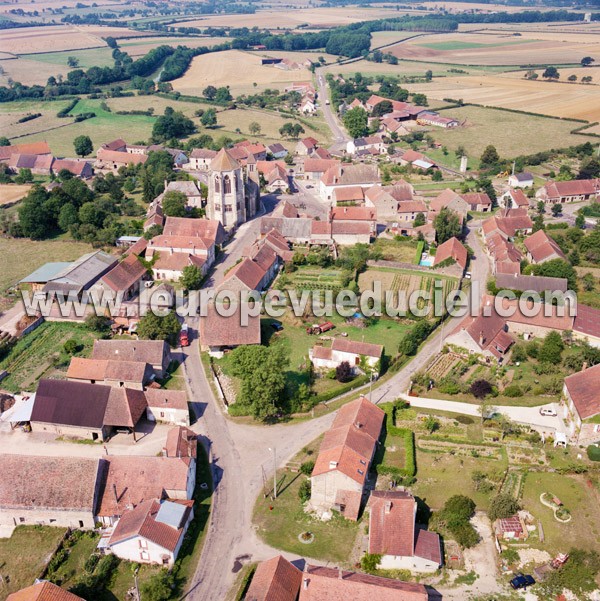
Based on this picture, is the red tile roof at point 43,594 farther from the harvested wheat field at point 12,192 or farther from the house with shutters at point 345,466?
the harvested wheat field at point 12,192

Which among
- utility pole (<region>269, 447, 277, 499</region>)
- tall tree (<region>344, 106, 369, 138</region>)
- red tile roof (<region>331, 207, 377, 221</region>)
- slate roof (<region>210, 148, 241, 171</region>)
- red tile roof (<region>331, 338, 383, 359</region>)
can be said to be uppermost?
slate roof (<region>210, 148, 241, 171</region>)

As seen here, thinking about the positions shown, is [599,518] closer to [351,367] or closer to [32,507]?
[351,367]

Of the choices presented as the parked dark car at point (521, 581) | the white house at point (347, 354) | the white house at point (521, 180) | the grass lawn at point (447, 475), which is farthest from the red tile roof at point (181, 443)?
the white house at point (521, 180)

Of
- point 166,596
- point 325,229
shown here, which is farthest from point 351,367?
point 325,229

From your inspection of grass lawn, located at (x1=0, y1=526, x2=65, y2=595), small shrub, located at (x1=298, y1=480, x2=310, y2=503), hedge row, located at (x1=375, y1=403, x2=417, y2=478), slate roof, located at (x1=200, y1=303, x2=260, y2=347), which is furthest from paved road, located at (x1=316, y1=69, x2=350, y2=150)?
grass lawn, located at (x1=0, y1=526, x2=65, y2=595)

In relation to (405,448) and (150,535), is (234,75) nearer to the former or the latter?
(405,448)

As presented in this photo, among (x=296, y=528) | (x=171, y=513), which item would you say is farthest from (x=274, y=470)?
(x=171, y=513)

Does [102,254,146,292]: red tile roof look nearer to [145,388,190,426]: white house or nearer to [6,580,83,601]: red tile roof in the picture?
[145,388,190,426]: white house
